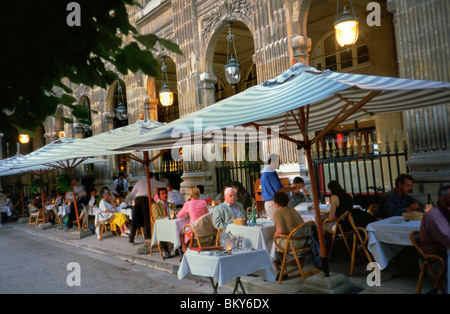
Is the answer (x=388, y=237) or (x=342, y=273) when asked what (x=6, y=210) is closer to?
(x=342, y=273)

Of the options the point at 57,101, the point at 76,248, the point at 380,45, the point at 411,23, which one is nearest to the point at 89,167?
the point at 76,248

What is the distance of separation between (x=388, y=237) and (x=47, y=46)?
15.8 ft

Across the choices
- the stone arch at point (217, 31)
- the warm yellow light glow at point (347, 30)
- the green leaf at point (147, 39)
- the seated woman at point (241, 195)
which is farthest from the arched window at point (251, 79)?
the green leaf at point (147, 39)

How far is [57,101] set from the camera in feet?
8.13

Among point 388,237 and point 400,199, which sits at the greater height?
point 400,199

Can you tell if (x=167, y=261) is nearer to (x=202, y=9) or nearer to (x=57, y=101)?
(x=57, y=101)

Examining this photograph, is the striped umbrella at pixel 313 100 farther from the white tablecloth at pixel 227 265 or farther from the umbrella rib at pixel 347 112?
the white tablecloth at pixel 227 265

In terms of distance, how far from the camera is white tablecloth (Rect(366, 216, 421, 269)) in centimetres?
488

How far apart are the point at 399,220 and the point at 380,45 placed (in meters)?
10.0

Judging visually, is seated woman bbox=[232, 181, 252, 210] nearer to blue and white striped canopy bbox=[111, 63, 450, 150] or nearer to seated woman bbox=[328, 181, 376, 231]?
seated woman bbox=[328, 181, 376, 231]

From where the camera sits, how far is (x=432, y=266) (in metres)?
4.55

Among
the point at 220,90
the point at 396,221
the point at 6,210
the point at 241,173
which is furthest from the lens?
the point at 220,90

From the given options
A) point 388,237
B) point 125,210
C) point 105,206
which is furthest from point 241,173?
point 388,237

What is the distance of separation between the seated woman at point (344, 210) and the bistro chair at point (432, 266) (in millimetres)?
1147
